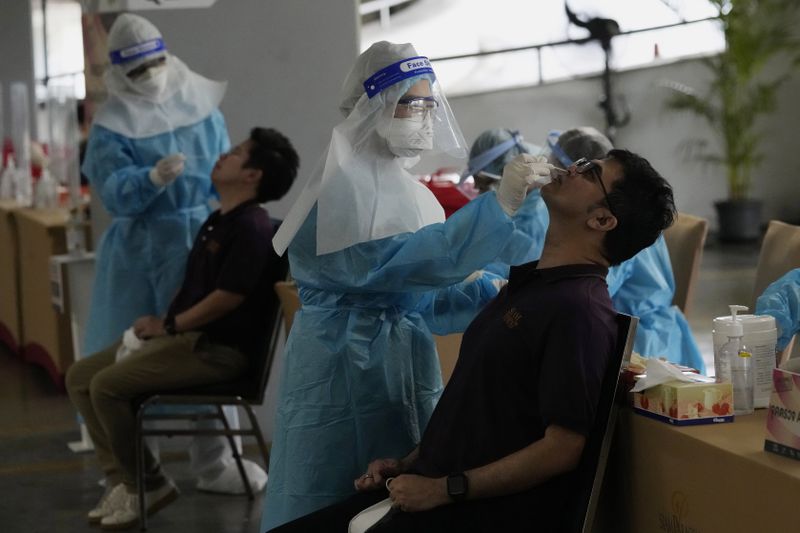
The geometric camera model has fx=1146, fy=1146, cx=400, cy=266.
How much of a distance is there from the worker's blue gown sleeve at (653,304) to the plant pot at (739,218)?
6492 mm

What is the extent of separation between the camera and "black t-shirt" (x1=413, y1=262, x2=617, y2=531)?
173 cm

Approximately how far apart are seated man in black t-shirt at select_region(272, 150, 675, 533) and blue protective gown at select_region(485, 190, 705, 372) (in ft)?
3.44

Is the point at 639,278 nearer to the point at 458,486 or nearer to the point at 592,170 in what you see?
the point at 592,170

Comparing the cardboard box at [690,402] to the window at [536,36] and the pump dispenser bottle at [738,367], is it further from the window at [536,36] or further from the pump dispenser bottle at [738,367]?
the window at [536,36]

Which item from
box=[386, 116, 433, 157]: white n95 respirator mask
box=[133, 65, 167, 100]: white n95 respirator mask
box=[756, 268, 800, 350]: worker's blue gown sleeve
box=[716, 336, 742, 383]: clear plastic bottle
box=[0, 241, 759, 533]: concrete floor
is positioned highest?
box=[133, 65, 167, 100]: white n95 respirator mask

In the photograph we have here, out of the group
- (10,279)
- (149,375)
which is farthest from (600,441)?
(10,279)

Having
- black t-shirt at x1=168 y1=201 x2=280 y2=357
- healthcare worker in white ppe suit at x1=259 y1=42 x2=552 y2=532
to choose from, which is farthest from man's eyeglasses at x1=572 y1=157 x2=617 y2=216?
black t-shirt at x1=168 y1=201 x2=280 y2=357

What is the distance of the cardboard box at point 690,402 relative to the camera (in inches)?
65.8

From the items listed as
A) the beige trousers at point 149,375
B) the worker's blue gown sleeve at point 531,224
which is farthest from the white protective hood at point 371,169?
the beige trousers at point 149,375

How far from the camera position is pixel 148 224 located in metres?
3.78

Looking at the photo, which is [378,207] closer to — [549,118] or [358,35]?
[358,35]

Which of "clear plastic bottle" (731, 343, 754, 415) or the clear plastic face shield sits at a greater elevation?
the clear plastic face shield

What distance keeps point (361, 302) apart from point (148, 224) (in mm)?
1669

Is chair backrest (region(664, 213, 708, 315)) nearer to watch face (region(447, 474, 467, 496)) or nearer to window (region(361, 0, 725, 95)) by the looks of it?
watch face (region(447, 474, 467, 496))
